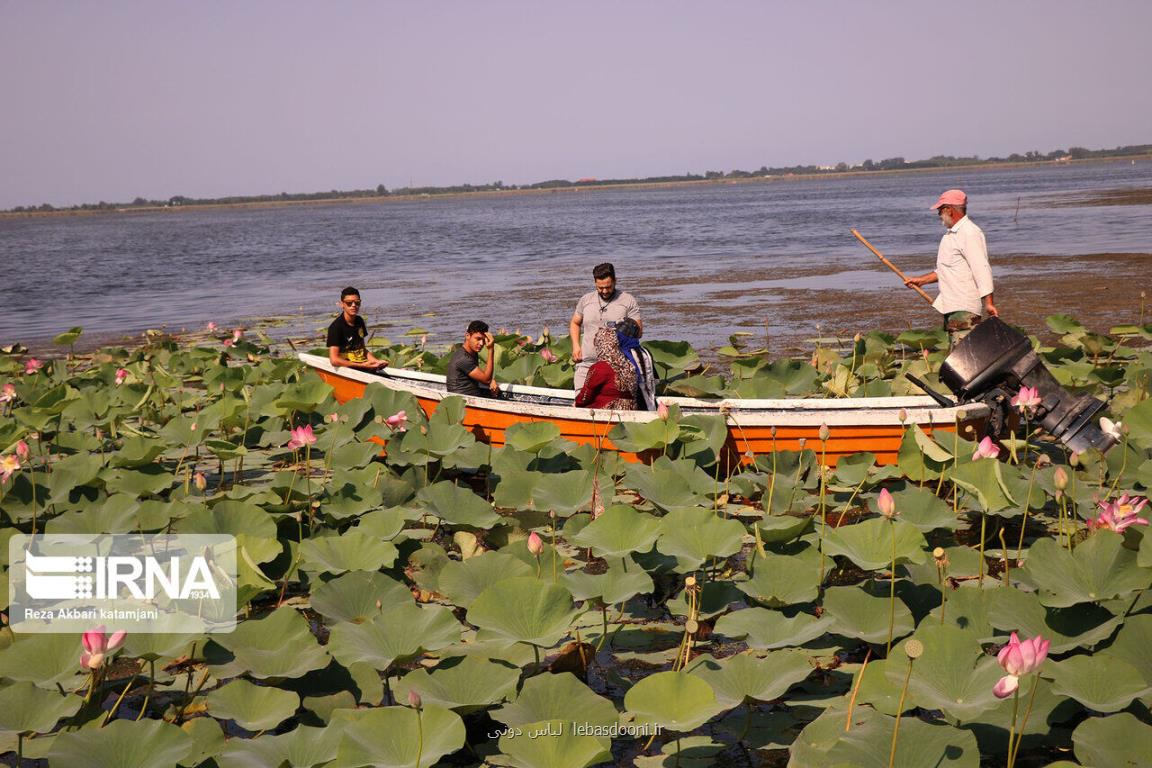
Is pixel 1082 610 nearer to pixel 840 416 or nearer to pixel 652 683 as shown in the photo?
pixel 652 683

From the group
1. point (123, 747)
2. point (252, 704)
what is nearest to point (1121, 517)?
point (252, 704)

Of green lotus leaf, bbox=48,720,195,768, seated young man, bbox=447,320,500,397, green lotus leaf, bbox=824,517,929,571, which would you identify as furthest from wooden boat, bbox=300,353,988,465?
green lotus leaf, bbox=48,720,195,768

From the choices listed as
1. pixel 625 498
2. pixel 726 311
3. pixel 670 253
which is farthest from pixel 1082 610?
pixel 670 253

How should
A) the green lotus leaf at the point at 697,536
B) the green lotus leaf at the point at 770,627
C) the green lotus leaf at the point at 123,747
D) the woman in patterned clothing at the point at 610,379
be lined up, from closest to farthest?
the green lotus leaf at the point at 123,747, the green lotus leaf at the point at 770,627, the green lotus leaf at the point at 697,536, the woman in patterned clothing at the point at 610,379

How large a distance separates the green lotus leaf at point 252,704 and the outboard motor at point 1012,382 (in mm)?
4062

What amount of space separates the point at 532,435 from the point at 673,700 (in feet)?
9.69

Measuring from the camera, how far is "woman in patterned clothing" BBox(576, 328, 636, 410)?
628 cm

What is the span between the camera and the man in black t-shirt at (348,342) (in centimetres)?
791

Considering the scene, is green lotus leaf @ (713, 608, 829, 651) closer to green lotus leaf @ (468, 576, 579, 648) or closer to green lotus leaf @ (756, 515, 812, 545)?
green lotus leaf @ (468, 576, 579, 648)

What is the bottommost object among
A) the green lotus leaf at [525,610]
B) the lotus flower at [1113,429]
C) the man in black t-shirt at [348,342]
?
the green lotus leaf at [525,610]

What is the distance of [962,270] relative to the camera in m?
6.12

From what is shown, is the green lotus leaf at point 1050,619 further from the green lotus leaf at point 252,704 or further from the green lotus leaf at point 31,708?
the green lotus leaf at point 31,708

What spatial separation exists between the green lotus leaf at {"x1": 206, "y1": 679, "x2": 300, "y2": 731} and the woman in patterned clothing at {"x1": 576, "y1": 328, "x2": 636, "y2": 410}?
3.50 meters

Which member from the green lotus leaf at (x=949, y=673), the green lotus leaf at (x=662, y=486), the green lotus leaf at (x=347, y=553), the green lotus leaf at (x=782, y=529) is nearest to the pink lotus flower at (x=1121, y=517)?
the green lotus leaf at (x=949, y=673)
